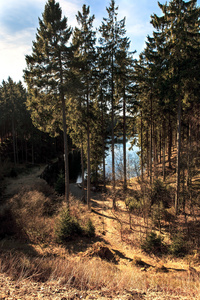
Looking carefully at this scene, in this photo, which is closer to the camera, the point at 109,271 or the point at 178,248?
the point at 109,271

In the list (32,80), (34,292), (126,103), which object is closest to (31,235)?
(34,292)

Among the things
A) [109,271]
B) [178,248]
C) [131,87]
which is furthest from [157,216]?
[131,87]

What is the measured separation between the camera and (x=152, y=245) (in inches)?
414

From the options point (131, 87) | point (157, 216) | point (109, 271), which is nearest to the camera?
point (109, 271)

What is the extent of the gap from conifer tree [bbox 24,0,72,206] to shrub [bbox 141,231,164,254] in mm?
11504

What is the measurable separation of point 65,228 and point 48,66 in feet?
38.9

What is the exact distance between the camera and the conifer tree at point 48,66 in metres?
12.5

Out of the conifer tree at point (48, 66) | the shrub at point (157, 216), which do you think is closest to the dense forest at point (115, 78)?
the conifer tree at point (48, 66)

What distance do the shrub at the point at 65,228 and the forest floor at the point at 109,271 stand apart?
1.69ft

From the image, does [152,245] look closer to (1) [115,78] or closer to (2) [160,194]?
(2) [160,194]

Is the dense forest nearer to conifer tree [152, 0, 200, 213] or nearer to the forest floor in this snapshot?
conifer tree [152, 0, 200, 213]

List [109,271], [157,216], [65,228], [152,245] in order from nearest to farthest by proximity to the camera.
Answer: [109,271]
[152,245]
[65,228]
[157,216]

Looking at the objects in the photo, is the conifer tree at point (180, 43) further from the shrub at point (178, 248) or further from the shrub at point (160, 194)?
the shrub at point (178, 248)

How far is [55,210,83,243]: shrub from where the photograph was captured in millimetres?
10648
